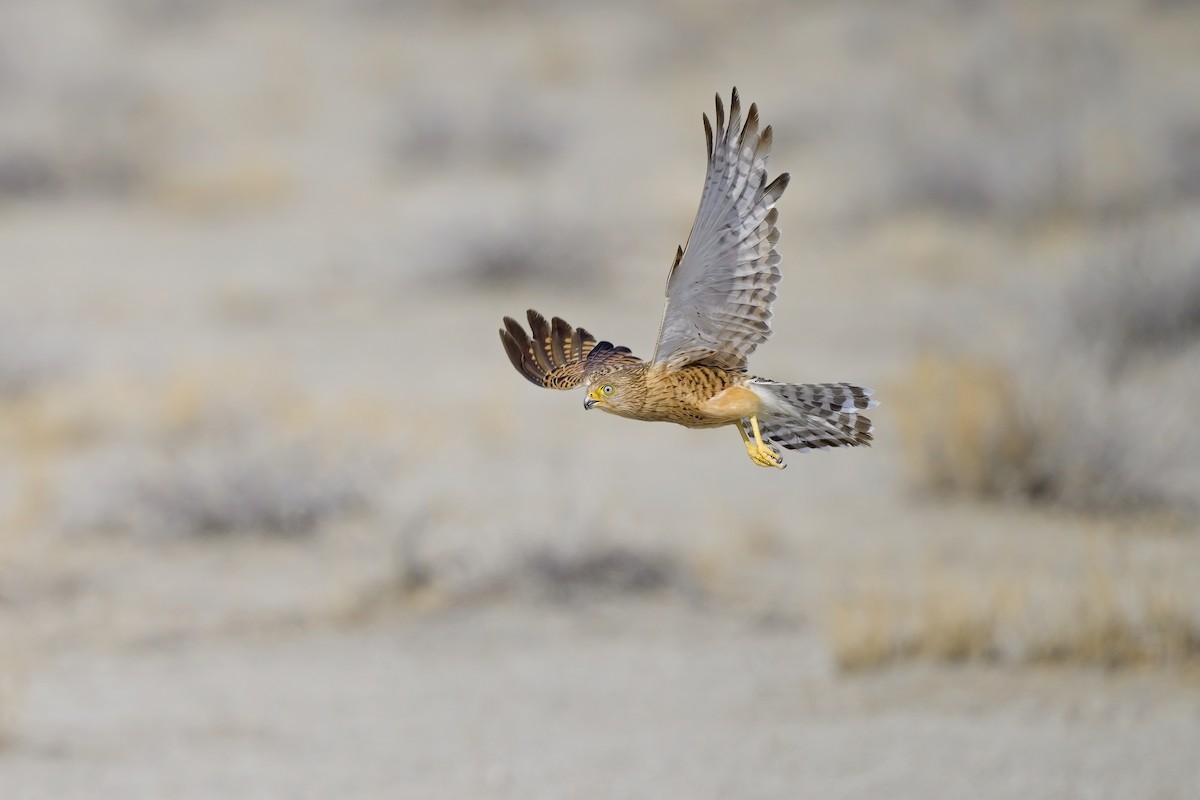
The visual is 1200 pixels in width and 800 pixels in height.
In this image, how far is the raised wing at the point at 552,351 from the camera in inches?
108

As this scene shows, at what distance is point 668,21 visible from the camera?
100ft

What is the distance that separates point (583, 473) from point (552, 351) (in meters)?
8.50

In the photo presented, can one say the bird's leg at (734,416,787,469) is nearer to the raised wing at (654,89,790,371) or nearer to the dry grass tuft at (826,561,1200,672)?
the raised wing at (654,89,790,371)

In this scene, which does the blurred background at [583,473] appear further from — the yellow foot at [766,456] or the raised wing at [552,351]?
the yellow foot at [766,456]

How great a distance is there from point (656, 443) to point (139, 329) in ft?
17.4

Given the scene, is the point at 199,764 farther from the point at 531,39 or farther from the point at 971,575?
the point at 531,39

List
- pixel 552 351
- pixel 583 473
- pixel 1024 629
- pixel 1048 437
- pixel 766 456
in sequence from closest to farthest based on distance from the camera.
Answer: pixel 766 456
pixel 552 351
pixel 1024 629
pixel 1048 437
pixel 583 473

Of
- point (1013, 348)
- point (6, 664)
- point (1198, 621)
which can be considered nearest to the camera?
point (1198, 621)

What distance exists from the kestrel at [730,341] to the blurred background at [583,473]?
426cm

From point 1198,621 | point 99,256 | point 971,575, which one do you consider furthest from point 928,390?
point 99,256

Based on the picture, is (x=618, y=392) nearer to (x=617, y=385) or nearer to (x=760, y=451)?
(x=617, y=385)

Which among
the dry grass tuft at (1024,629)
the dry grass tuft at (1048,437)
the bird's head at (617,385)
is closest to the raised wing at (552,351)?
the bird's head at (617,385)

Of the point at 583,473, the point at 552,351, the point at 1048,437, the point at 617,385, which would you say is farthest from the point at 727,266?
the point at 583,473

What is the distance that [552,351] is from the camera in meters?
2.89
